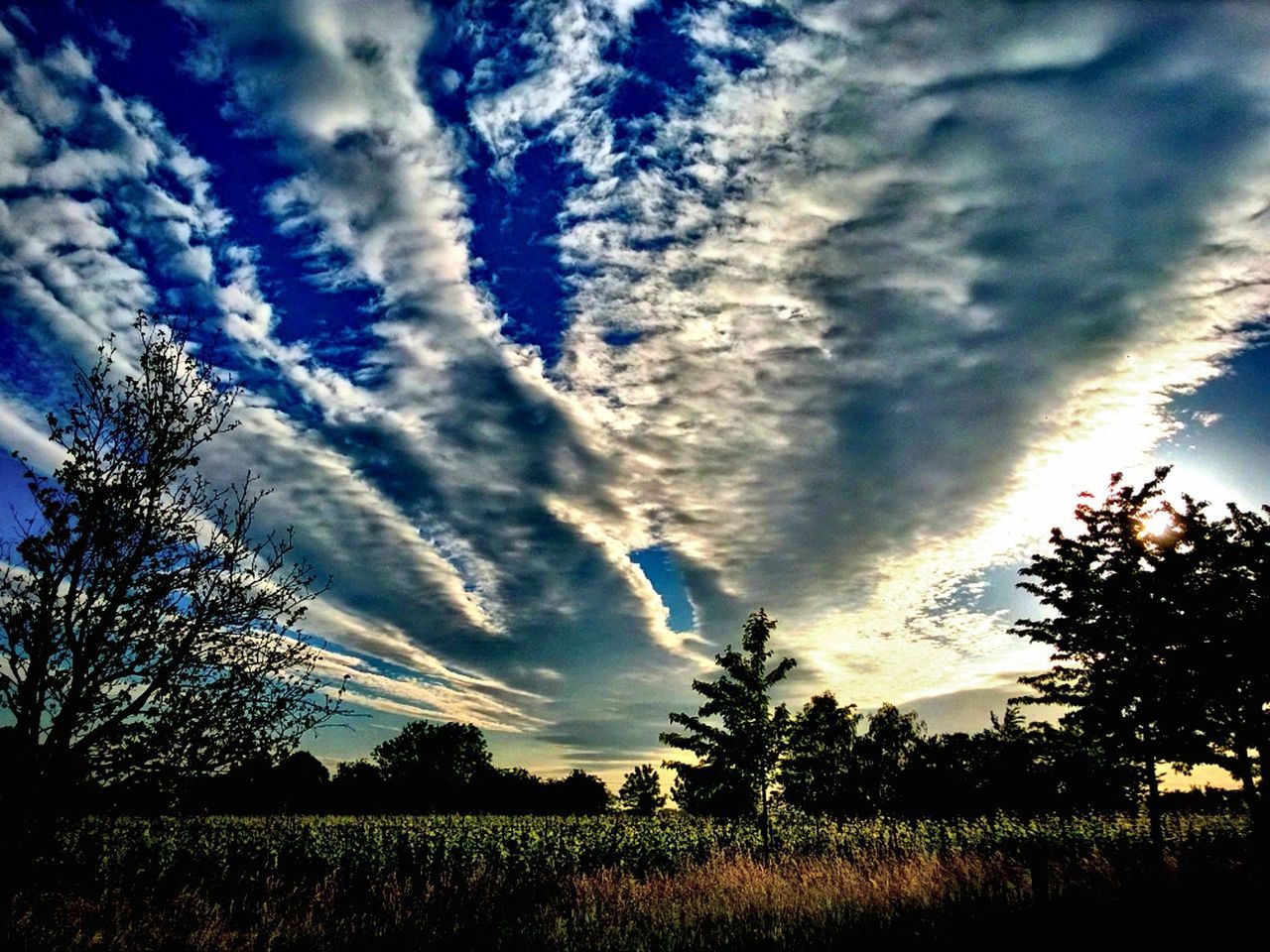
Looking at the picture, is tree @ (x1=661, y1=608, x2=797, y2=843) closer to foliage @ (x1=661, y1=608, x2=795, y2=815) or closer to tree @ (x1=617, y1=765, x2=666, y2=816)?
foliage @ (x1=661, y1=608, x2=795, y2=815)

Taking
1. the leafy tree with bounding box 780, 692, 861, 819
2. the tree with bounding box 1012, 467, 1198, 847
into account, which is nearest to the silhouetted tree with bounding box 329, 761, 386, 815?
the leafy tree with bounding box 780, 692, 861, 819

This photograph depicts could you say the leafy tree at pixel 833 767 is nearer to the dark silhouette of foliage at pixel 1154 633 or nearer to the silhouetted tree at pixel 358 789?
the dark silhouette of foliage at pixel 1154 633

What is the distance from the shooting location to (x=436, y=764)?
9119 centimetres

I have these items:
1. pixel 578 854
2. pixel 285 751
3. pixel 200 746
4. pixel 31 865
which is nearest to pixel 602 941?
pixel 285 751

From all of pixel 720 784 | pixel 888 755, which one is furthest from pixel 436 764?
pixel 720 784

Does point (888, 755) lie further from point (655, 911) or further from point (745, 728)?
point (655, 911)

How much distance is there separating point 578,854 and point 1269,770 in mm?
15881

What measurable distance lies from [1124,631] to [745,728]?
34.2ft

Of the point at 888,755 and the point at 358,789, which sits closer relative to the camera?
the point at 888,755

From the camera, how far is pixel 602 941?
322 inches

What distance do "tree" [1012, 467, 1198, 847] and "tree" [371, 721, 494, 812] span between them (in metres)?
82.8

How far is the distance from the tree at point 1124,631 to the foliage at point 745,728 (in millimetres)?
7519

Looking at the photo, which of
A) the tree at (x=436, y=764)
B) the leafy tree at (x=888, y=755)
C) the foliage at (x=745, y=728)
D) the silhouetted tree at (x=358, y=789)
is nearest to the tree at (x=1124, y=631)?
the foliage at (x=745, y=728)

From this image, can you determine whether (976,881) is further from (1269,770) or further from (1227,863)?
(1269,770)
